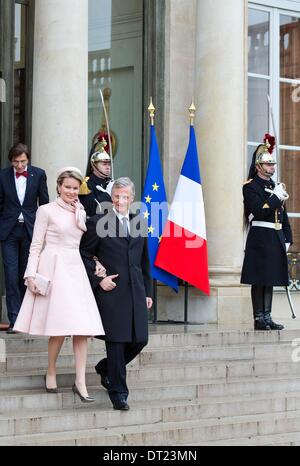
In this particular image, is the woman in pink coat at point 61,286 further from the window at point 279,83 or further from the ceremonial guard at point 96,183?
the window at point 279,83

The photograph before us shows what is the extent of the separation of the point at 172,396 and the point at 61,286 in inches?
53.9

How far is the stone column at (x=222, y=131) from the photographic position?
1245 cm

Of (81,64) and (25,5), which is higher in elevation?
(25,5)

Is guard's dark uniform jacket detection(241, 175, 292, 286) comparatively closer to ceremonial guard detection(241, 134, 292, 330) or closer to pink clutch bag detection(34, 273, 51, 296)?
ceremonial guard detection(241, 134, 292, 330)

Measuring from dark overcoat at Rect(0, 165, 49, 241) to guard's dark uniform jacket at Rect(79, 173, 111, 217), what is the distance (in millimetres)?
621

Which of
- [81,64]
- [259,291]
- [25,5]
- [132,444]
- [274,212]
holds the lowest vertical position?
[132,444]

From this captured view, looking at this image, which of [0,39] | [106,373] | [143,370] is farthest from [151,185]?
[106,373]

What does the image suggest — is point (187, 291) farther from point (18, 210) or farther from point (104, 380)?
point (104, 380)

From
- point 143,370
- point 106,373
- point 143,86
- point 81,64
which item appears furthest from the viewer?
point 143,86

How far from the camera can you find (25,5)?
1235cm

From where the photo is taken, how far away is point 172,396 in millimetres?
8977

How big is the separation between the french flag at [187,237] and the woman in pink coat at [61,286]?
3476 millimetres

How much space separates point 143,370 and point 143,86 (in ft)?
15.4

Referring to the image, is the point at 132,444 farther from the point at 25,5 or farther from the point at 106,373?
the point at 25,5
